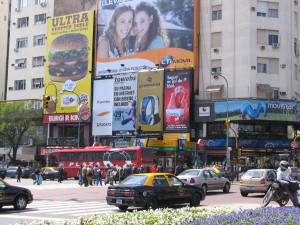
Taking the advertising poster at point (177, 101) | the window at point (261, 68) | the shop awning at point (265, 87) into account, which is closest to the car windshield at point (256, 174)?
the advertising poster at point (177, 101)

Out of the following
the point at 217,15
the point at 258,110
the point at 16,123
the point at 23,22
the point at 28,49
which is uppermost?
the point at 23,22

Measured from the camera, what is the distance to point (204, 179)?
2675 cm

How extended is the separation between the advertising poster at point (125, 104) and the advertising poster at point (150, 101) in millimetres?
859

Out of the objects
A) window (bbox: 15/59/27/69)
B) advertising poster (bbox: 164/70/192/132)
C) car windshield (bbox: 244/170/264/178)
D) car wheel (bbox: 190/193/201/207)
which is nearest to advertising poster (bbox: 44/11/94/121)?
window (bbox: 15/59/27/69)

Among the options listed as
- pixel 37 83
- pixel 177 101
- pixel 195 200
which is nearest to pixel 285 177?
pixel 195 200

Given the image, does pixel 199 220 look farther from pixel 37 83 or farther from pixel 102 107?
pixel 37 83

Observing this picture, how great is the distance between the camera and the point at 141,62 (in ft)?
198

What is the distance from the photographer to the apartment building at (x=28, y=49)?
71750mm

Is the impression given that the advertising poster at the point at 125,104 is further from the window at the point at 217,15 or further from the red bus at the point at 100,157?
the window at the point at 217,15

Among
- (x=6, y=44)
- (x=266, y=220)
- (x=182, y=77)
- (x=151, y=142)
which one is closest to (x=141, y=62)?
(x=182, y=77)

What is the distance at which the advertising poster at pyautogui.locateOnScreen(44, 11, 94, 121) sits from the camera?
6469cm

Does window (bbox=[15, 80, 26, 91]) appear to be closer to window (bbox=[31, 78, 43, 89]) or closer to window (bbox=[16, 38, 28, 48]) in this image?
window (bbox=[31, 78, 43, 89])

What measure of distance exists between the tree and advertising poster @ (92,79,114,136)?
9783mm

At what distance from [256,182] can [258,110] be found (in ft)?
99.8
